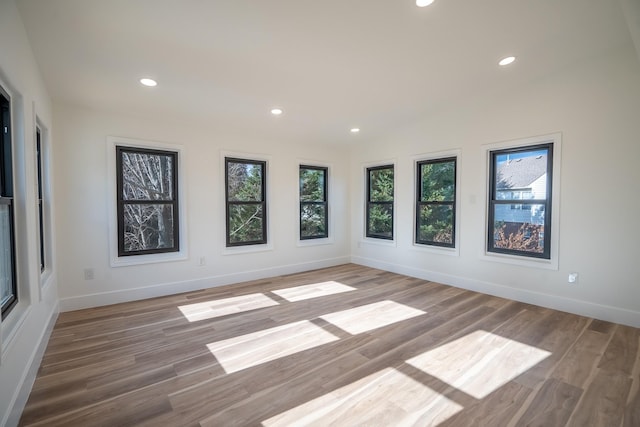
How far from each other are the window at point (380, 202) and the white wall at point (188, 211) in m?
0.55

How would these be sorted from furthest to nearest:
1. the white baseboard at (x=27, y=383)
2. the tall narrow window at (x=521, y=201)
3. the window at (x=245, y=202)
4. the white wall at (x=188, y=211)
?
the window at (x=245, y=202), the tall narrow window at (x=521, y=201), the white wall at (x=188, y=211), the white baseboard at (x=27, y=383)

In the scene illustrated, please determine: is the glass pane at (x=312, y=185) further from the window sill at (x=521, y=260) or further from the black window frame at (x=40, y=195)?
the black window frame at (x=40, y=195)

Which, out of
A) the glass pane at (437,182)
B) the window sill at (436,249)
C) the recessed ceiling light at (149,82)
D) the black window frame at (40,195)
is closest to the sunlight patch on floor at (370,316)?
the window sill at (436,249)

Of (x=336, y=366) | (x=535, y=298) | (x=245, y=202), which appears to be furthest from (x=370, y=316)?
(x=245, y=202)

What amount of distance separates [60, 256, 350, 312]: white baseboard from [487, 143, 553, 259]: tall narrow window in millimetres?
3201

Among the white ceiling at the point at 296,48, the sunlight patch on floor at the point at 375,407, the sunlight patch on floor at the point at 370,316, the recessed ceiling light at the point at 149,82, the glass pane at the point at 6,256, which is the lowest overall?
the sunlight patch on floor at the point at 375,407

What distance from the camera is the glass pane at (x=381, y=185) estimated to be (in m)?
5.61

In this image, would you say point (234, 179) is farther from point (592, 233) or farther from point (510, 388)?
point (592, 233)

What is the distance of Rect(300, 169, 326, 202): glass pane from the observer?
580cm

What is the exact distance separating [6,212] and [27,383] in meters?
1.19

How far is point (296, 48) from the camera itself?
8.83 feet

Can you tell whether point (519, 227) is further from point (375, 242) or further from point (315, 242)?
point (315, 242)

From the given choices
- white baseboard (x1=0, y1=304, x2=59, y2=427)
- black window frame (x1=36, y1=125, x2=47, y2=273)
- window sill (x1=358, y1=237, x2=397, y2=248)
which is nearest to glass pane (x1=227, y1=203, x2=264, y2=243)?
window sill (x1=358, y1=237, x2=397, y2=248)

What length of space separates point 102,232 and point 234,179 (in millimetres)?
1942
